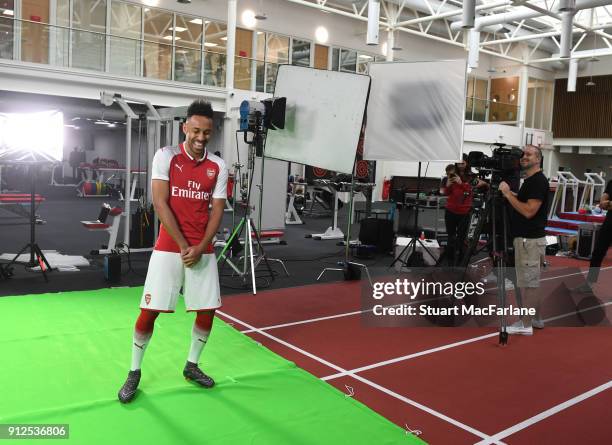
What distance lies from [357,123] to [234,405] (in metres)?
3.31

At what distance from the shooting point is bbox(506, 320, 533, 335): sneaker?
14.6 feet

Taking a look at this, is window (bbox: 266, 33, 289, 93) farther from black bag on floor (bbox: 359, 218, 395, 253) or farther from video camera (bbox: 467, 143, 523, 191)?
video camera (bbox: 467, 143, 523, 191)

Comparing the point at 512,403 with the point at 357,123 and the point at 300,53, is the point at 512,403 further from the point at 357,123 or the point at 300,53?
the point at 300,53

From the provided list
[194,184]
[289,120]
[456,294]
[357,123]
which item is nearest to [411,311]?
[456,294]

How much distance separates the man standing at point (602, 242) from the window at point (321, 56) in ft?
46.2

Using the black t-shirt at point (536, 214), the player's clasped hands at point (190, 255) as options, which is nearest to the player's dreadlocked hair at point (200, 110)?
the player's clasped hands at point (190, 255)

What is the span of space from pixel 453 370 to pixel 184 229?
203 cm

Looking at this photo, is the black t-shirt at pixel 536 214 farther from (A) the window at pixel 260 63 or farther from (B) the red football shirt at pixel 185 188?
(A) the window at pixel 260 63

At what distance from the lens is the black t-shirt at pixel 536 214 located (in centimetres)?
415

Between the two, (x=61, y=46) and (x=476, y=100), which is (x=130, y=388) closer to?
(x=61, y=46)

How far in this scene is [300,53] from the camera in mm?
18359

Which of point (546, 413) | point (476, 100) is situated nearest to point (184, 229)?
point (546, 413)

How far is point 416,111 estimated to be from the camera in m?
5.57

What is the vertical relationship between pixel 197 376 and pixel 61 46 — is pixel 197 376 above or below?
below
